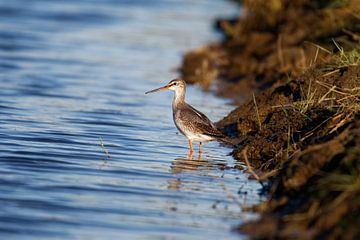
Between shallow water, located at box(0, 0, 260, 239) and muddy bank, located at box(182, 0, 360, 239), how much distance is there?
1.35ft

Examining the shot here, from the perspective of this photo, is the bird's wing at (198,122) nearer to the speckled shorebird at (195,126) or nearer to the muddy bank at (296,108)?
the speckled shorebird at (195,126)

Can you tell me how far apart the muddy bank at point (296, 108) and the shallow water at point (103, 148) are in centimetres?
41

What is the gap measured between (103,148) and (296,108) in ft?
8.06

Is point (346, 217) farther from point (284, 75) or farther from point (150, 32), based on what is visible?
point (150, 32)

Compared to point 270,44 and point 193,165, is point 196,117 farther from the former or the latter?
point 270,44

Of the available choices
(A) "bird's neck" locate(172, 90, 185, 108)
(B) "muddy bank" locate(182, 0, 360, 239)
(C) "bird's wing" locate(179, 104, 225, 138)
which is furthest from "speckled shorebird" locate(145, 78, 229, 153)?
(B) "muddy bank" locate(182, 0, 360, 239)

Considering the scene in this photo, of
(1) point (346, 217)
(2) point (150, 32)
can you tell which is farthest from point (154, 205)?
(2) point (150, 32)

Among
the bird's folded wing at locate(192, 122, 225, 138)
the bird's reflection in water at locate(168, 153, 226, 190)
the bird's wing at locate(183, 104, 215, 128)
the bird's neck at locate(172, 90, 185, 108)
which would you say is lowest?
the bird's reflection in water at locate(168, 153, 226, 190)

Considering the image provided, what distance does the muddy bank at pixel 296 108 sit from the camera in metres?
6.45

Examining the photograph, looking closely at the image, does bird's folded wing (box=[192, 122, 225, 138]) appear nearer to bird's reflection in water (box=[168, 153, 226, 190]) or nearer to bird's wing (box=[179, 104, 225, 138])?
bird's wing (box=[179, 104, 225, 138])

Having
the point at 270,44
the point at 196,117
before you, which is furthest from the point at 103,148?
the point at 270,44

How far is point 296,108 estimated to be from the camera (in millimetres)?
9555

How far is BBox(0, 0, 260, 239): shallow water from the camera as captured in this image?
682cm

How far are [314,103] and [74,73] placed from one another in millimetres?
7655
